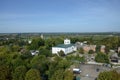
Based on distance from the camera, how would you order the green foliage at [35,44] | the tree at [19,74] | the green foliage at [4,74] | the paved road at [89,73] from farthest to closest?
1. the green foliage at [35,44]
2. the tree at [19,74]
3. the green foliage at [4,74]
4. the paved road at [89,73]

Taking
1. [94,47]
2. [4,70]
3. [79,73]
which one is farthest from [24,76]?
[94,47]

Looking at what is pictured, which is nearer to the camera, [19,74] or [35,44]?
[19,74]

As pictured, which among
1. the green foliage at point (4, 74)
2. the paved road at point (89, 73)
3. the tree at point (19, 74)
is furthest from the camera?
the tree at point (19, 74)

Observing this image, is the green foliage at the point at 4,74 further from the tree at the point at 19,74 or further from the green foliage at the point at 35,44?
the green foliage at the point at 35,44

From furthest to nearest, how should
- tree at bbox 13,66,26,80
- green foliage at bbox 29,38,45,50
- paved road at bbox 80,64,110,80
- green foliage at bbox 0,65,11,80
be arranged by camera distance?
green foliage at bbox 29,38,45,50, tree at bbox 13,66,26,80, green foliage at bbox 0,65,11,80, paved road at bbox 80,64,110,80

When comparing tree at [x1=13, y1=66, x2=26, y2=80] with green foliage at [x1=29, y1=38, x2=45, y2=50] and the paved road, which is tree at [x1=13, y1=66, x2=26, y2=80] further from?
green foliage at [x1=29, y1=38, x2=45, y2=50]

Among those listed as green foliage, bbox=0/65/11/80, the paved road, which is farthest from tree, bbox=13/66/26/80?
the paved road

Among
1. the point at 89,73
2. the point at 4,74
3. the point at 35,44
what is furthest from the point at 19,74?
the point at 35,44

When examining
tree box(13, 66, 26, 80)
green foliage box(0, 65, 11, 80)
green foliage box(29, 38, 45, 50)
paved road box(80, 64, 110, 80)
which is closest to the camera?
paved road box(80, 64, 110, 80)

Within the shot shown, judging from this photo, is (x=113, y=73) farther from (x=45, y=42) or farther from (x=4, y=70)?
(x=45, y=42)

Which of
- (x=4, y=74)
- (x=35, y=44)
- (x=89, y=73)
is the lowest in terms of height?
(x=89, y=73)

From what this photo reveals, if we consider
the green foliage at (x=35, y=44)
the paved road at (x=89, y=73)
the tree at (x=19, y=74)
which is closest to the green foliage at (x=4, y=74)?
the tree at (x=19, y=74)

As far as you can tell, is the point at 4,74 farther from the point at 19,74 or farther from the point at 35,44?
the point at 35,44
